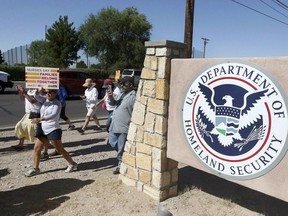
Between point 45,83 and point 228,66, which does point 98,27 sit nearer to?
point 45,83

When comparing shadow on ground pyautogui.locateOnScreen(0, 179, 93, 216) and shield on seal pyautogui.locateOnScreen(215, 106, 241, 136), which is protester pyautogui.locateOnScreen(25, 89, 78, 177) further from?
shield on seal pyautogui.locateOnScreen(215, 106, 241, 136)

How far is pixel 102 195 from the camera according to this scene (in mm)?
4340

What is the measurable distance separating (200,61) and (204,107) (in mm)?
532

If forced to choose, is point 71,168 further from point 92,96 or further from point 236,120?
point 92,96

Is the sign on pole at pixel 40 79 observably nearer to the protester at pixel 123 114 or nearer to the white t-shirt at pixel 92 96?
the protester at pixel 123 114

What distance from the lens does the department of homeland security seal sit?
2895 millimetres

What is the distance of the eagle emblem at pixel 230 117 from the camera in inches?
119

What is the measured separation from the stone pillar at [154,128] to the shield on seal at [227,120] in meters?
0.84

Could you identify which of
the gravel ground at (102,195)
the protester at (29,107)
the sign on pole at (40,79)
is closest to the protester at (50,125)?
the sign on pole at (40,79)

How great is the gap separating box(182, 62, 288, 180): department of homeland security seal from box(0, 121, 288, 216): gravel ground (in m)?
0.89

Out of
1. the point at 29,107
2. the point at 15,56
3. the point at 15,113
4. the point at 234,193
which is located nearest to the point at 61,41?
the point at 15,113

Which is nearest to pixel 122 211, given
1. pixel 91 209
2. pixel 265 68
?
pixel 91 209

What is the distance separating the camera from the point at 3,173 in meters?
5.22

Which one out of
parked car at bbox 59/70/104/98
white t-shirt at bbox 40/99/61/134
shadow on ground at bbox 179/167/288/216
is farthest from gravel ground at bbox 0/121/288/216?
parked car at bbox 59/70/104/98
